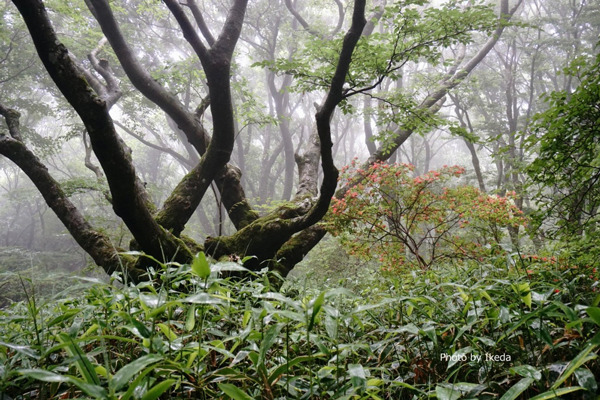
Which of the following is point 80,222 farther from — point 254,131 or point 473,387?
point 254,131

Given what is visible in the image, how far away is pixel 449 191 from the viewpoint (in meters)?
4.01

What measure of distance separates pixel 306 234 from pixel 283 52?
1066 centimetres

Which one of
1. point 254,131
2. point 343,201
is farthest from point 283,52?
point 343,201

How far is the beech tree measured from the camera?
2.32 m

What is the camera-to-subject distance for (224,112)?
3.54m

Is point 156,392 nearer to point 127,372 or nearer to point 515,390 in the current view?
point 127,372

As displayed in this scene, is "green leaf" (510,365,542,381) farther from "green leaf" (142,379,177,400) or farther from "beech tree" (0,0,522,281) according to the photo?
"beech tree" (0,0,522,281)

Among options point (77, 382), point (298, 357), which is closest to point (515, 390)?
point (298, 357)

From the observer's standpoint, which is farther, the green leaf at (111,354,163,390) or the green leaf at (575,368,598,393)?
the green leaf at (575,368,598,393)

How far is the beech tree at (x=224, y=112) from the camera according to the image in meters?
2.32

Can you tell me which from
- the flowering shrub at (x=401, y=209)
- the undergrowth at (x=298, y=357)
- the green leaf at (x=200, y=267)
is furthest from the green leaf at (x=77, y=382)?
the flowering shrub at (x=401, y=209)

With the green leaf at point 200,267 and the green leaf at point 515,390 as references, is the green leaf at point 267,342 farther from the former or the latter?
the green leaf at point 515,390

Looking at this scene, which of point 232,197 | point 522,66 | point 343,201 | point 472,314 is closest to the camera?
point 472,314

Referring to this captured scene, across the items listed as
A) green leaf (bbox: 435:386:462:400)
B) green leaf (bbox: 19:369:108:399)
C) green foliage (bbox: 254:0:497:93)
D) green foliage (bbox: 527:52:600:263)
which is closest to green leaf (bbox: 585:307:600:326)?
green leaf (bbox: 435:386:462:400)
